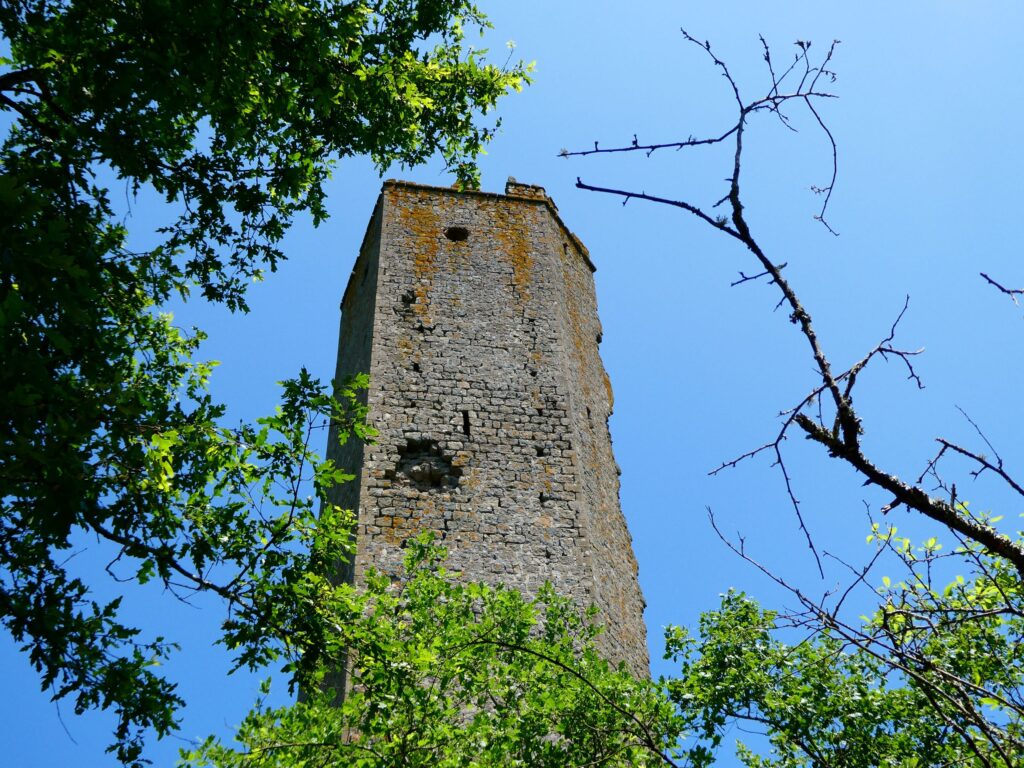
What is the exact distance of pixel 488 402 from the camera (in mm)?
10727

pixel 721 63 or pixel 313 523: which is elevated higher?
pixel 313 523

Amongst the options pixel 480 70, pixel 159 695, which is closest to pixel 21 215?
pixel 159 695

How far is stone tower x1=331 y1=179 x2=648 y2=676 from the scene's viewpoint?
31.8ft

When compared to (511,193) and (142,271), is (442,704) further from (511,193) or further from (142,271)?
(511,193)

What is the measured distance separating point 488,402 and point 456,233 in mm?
2744

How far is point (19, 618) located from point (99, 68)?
2.79 m

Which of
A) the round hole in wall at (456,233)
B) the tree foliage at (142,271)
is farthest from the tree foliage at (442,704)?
the round hole in wall at (456,233)

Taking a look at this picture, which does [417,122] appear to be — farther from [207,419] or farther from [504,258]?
[504,258]

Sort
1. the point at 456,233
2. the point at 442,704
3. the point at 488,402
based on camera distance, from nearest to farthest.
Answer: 1. the point at 442,704
2. the point at 488,402
3. the point at 456,233

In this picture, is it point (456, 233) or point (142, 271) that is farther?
point (456, 233)

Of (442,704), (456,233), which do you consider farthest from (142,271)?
(456,233)

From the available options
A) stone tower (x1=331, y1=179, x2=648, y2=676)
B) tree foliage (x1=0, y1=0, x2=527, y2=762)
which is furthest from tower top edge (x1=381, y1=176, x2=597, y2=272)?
tree foliage (x1=0, y1=0, x2=527, y2=762)

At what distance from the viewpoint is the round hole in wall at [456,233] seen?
12211 millimetres

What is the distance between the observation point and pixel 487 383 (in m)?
10.9
